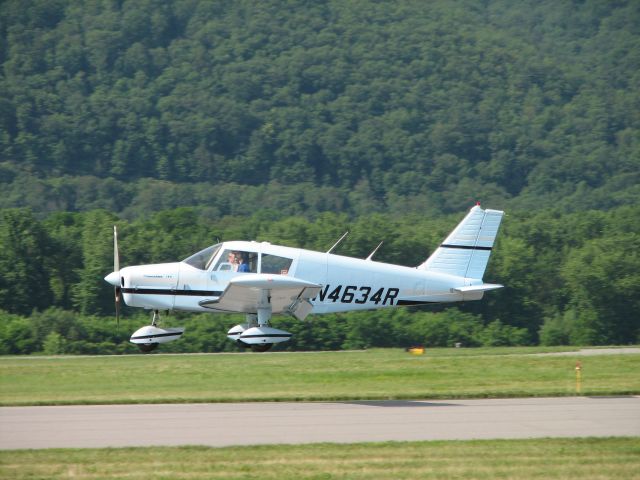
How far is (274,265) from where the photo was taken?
20469 mm

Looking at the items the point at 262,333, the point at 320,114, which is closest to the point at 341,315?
the point at 262,333

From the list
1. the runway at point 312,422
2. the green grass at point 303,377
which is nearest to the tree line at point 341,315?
the green grass at point 303,377

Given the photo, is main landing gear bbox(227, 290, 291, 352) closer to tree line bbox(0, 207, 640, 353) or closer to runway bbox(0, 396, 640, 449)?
runway bbox(0, 396, 640, 449)

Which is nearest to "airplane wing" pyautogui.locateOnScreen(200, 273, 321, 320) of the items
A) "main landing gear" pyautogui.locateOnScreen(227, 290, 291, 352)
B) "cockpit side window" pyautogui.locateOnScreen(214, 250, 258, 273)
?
"main landing gear" pyautogui.locateOnScreen(227, 290, 291, 352)

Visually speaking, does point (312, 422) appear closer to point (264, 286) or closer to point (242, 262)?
point (264, 286)

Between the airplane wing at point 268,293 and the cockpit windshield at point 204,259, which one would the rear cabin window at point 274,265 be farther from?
the cockpit windshield at point 204,259

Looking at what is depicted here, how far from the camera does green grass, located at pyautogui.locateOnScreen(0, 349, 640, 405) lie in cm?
1677

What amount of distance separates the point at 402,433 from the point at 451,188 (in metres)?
87.2

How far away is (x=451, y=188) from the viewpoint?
9944cm

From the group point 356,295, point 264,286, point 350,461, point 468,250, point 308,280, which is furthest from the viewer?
point 468,250

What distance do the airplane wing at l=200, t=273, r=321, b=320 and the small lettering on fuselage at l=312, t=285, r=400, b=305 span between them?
18.4 inches

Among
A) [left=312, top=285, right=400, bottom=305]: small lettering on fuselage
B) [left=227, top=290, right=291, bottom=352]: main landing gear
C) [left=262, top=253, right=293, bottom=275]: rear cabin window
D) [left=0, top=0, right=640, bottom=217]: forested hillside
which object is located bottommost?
[left=227, top=290, right=291, bottom=352]: main landing gear

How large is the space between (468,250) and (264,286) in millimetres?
5164

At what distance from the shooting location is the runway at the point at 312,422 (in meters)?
13.0
